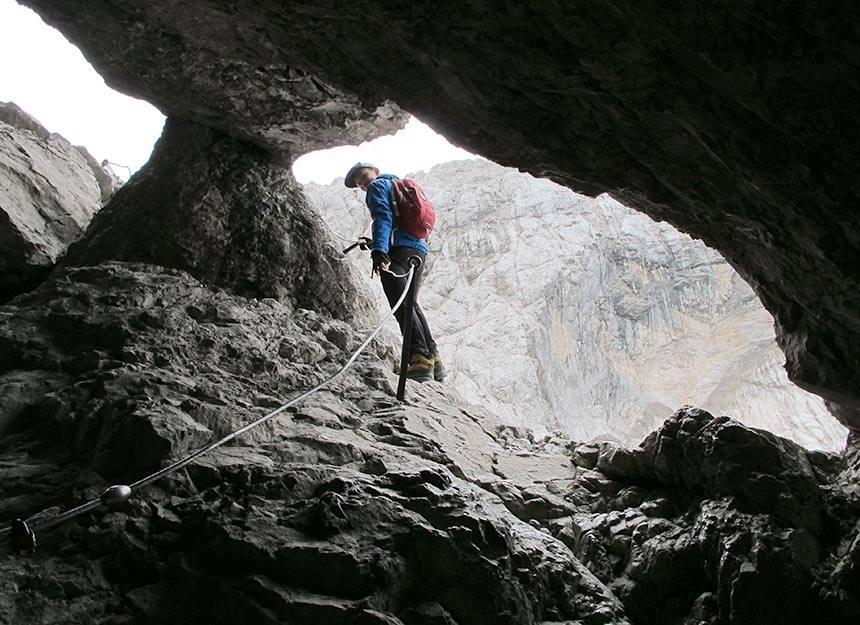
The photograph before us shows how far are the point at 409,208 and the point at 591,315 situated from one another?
29.6 metres

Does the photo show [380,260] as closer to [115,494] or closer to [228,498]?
[228,498]

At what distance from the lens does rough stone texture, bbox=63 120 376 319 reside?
6.75 metres

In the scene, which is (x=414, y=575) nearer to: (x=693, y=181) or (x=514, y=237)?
(x=693, y=181)

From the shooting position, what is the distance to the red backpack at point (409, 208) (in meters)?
7.02

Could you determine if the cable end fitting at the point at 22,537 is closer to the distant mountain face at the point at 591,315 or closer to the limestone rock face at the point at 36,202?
the limestone rock face at the point at 36,202

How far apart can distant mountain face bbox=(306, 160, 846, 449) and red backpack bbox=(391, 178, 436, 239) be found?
71.6ft

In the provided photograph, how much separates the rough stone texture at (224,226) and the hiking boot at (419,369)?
110 cm

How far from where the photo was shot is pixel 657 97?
12.1ft

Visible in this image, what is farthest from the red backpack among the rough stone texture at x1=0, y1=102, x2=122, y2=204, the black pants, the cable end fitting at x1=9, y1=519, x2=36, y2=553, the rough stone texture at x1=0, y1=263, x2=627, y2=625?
the cable end fitting at x1=9, y1=519, x2=36, y2=553

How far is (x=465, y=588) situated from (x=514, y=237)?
3439 centimetres

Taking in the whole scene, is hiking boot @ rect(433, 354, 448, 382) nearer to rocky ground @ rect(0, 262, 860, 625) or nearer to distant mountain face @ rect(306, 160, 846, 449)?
rocky ground @ rect(0, 262, 860, 625)

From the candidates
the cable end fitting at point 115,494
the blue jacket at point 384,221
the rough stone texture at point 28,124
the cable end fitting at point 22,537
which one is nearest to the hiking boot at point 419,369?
the blue jacket at point 384,221

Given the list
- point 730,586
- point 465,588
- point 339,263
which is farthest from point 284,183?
point 730,586

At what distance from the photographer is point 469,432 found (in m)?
6.55
